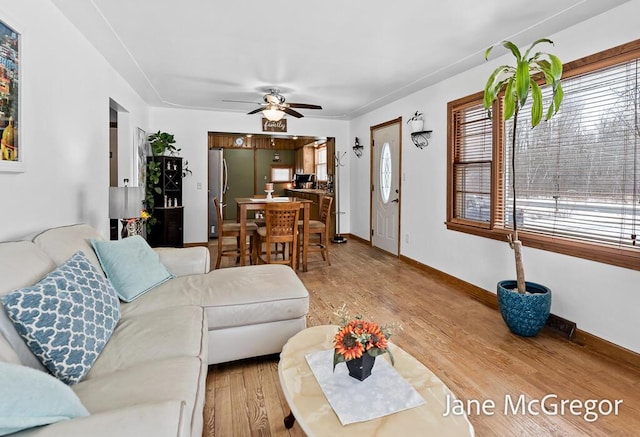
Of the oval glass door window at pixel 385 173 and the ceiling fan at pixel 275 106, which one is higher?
the ceiling fan at pixel 275 106

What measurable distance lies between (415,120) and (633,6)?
251cm

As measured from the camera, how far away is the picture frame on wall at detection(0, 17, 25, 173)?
1896mm

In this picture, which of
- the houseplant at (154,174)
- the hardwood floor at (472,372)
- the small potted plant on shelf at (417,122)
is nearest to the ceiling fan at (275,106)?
the small potted plant on shelf at (417,122)

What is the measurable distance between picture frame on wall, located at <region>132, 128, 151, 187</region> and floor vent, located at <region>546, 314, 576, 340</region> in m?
4.81

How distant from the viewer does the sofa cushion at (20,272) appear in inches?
51.8

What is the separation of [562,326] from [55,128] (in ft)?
13.3

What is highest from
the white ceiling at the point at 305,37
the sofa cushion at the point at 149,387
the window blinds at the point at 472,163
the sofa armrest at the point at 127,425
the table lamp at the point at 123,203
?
the white ceiling at the point at 305,37

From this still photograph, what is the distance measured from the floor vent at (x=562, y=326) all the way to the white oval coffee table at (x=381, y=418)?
189cm

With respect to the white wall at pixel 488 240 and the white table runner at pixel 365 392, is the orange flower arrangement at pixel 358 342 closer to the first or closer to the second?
the white table runner at pixel 365 392

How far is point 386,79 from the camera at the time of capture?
4406 millimetres

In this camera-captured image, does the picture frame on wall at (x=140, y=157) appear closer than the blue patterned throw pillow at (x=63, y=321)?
No

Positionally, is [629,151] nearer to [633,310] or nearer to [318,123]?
[633,310]

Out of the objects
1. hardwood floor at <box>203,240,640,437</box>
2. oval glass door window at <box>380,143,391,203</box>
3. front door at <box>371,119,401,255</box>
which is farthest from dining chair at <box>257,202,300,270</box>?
oval glass door window at <box>380,143,391,203</box>

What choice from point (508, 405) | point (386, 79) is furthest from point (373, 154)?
point (508, 405)
